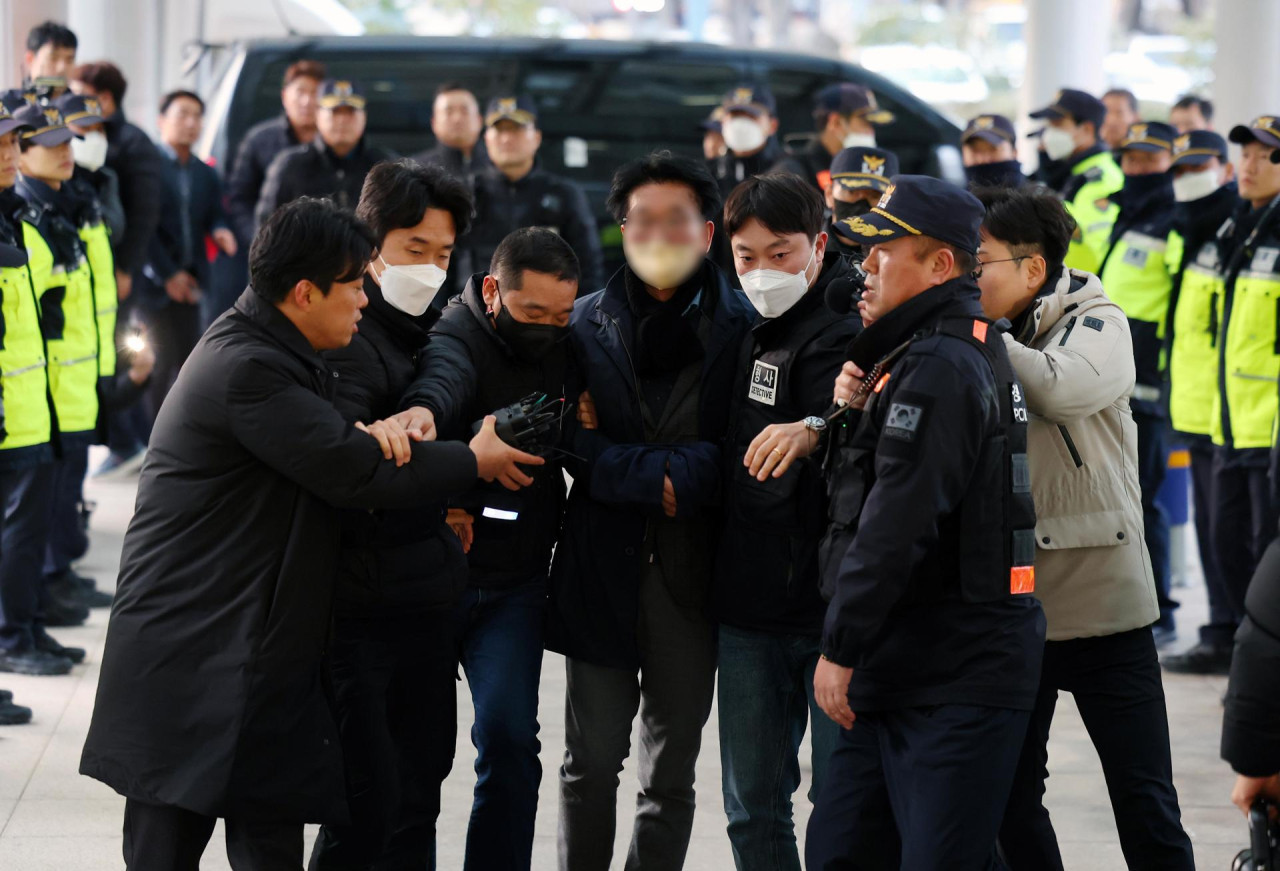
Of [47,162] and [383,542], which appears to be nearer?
[383,542]

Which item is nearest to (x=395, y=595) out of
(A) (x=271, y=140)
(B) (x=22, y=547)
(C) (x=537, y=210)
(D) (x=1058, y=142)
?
(B) (x=22, y=547)

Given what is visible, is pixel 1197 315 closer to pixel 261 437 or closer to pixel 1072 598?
pixel 1072 598

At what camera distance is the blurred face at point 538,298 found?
379 centimetres

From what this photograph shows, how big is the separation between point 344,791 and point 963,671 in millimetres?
1220

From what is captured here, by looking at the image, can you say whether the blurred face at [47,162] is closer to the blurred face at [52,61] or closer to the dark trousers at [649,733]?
the blurred face at [52,61]

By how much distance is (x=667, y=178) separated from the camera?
12.8 feet

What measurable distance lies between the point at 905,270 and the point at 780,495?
60 centimetres

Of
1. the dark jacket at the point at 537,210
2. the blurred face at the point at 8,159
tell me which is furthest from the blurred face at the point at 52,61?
the blurred face at the point at 8,159

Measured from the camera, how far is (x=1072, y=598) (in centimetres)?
376

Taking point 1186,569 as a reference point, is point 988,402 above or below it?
above

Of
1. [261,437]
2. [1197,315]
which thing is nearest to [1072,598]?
[261,437]

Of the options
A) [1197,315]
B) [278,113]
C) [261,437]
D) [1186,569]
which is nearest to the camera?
[261,437]

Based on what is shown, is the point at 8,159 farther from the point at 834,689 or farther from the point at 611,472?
the point at 834,689

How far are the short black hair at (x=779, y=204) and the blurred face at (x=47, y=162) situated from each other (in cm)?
363
